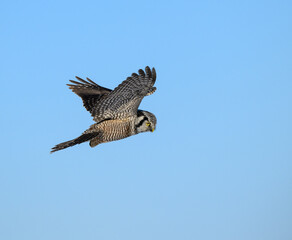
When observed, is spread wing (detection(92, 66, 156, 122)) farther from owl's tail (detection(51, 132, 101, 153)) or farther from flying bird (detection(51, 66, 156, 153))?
owl's tail (detection(51, 132, 101, 153))

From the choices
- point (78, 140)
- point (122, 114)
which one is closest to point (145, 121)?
point (122, 114)

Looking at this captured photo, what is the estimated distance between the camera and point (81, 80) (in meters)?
16.4

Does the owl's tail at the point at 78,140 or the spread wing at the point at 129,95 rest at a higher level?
the spread wing at the point at 129,95

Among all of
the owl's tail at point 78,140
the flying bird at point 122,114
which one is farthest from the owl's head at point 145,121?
the owl's tail at point 78,140

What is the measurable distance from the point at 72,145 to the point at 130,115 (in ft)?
6.31

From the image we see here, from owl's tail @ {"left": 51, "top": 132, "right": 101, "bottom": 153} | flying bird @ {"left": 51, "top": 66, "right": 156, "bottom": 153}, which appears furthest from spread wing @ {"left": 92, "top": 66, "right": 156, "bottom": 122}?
owl's tail @ {"left": 51, "top": 132, "right": 101, "bottom": 153}

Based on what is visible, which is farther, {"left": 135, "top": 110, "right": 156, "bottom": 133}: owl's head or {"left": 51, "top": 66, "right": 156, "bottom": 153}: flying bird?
{"left": 135, "top": 110, "right": 156, "bottom": 133}: owl's head

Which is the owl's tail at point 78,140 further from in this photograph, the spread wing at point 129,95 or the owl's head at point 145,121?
the owl's head at point 145,121

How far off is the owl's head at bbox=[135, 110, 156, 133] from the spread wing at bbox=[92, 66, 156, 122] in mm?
280

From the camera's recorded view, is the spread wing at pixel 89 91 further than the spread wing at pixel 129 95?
Yes

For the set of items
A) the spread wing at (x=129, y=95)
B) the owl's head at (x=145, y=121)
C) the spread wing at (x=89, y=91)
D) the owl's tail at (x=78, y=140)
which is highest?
the spread wing at (x=89, y=91)

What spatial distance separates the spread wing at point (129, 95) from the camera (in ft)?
44.4

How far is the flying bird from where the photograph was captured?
13.6 metres

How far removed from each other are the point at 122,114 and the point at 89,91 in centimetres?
243
